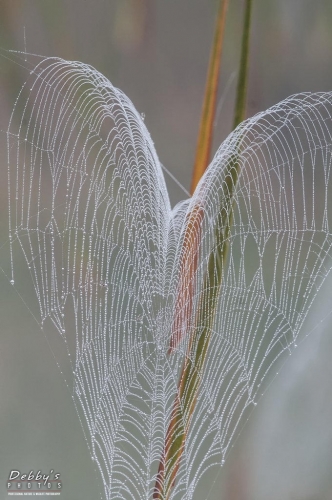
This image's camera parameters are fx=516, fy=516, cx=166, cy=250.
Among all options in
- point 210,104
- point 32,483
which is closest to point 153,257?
point 210,104

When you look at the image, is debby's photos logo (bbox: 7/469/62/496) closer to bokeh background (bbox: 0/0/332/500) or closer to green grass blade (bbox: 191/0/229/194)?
bokeh background (bbox: 0/0/332/500)

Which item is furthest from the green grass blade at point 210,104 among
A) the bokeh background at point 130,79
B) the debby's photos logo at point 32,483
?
the debby's photos logo at point 32,483

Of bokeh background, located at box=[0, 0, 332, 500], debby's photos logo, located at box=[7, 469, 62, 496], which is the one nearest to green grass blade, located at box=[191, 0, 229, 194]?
bokeh background, located at box=[0, 0, 332, 500]

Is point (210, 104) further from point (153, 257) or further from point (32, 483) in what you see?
point (32, 483)

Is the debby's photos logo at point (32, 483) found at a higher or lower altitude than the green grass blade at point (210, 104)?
lower

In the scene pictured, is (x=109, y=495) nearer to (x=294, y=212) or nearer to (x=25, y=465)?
(x=25, y=465)

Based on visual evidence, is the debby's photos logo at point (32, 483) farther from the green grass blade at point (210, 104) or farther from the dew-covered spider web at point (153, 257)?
the green grass blade at point (210, 104)

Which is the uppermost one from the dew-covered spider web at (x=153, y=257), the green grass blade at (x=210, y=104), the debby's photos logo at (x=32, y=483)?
the green grass blade at (x=210, y=104)
